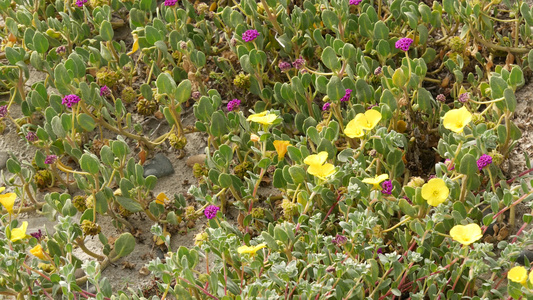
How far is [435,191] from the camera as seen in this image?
2.34 meters

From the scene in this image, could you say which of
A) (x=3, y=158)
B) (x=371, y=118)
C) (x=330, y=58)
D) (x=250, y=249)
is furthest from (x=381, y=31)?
(x=3, y=158)

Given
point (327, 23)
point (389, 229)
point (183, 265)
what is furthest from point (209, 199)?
point (327, 23)

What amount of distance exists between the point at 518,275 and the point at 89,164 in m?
1.80

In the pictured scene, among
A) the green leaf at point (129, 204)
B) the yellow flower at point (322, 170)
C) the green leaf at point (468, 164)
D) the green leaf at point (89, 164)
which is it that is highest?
the green leaf at point (468, 164)

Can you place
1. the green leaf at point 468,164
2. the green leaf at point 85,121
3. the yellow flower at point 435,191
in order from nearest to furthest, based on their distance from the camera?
the yellow flower at point 435,191 → the green leaf at point 468,164 → the green leaf at point 85,121

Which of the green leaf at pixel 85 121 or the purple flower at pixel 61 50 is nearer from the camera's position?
the green leaf at pixel 85 121

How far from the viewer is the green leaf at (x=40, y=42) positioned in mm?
3451

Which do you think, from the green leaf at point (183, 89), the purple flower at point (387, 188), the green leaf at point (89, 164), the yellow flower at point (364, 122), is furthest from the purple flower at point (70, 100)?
the purple flower at point (387, 188)

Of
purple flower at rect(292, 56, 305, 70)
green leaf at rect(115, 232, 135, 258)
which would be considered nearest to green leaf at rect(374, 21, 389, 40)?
purple flower at rect(292, 56, 305, 70)

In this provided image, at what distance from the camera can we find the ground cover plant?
241 centimetres

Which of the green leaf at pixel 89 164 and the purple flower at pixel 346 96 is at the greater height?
the purple flower at pixel 346 96

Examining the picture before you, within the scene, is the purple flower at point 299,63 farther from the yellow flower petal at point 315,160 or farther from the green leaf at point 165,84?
the yellow flower petal at point 315,160

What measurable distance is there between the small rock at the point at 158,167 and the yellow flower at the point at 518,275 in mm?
1786

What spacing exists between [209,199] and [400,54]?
4.85ft
